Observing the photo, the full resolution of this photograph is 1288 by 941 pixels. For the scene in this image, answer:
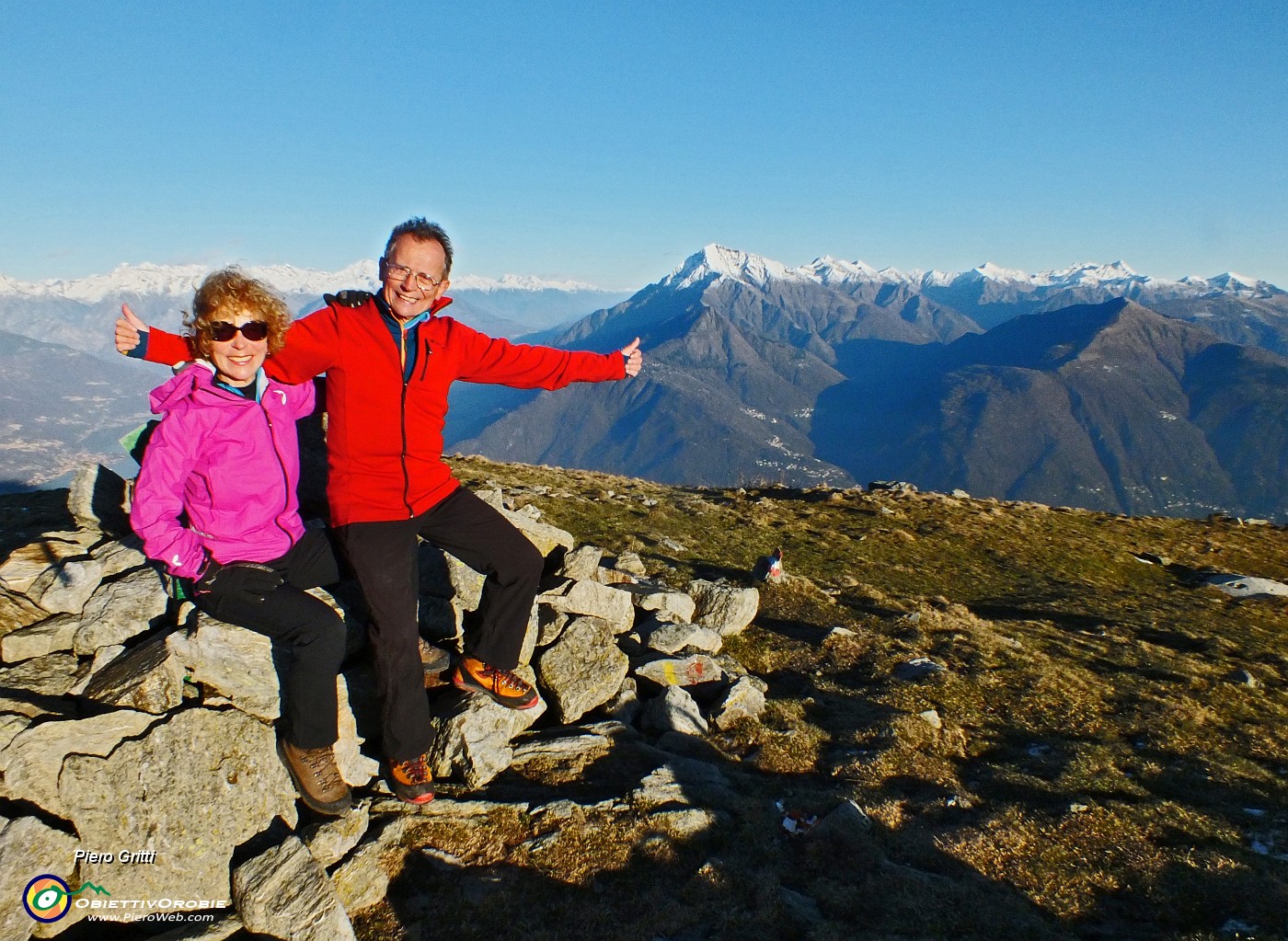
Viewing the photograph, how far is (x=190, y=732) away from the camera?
6805mm

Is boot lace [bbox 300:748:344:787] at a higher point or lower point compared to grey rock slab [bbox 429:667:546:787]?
higher

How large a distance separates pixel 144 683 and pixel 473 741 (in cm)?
354

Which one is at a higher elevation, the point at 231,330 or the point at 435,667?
the point at 231,330

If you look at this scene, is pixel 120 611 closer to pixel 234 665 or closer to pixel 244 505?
pixel 234 665

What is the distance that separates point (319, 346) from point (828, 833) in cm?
829

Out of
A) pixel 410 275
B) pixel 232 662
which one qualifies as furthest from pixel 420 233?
pixel 232 662

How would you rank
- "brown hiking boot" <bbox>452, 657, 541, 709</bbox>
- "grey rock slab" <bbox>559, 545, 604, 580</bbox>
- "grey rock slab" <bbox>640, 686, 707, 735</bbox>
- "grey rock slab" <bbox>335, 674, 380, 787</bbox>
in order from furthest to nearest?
"grey rock slab" <bbox>559, 545, 604, 580</bbox> < "grey rock slab" <bbox>640, 686, 707, 735</bbox> < "brown hiking boot" <bbox>452, 657, 541, 709</bbox> < "grey rock slab" <bbox>335, 674, 380, 787</bbox>

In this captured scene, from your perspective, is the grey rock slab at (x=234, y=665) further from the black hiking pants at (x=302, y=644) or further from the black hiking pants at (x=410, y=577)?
the black hiking pants at (x=410, y=577)

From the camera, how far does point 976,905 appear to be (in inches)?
290

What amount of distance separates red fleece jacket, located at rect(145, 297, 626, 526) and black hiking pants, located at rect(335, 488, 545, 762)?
243mm

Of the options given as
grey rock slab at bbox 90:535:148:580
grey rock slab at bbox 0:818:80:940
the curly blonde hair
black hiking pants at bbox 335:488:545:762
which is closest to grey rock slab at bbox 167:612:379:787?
black hiking pants at bbox 335:488:545:762

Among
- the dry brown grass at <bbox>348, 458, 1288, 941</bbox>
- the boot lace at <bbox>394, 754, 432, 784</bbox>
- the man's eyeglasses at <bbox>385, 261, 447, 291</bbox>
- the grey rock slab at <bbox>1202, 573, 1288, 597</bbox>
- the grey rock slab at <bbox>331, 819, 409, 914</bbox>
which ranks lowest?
the grey rock slab at <bbox>1202, 573, 1288, 597</bbox>

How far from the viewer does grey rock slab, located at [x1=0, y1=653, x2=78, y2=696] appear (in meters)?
7.11

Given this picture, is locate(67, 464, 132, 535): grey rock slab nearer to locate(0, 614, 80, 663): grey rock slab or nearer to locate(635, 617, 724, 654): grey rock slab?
locate(0, 614, 80, 663): grey rock slab
